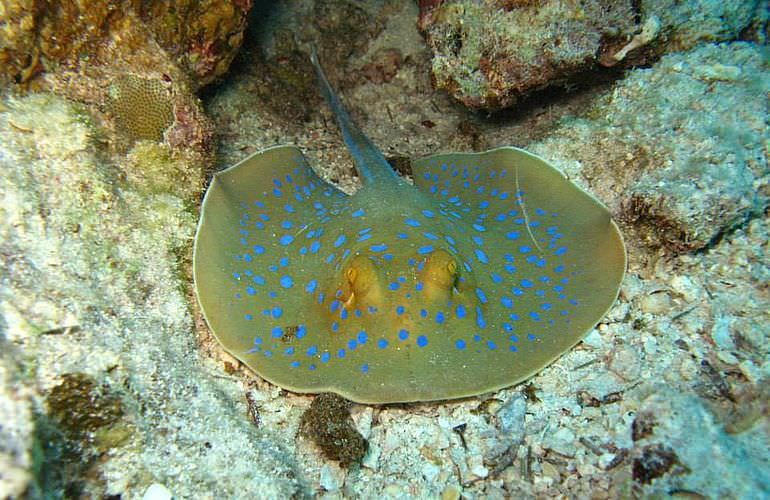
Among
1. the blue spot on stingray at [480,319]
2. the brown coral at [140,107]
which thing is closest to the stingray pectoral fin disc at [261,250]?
the brown coral at [140,107]

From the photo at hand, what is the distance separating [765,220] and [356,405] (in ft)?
12.4

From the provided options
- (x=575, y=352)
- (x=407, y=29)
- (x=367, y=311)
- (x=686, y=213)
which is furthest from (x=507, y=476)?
(x=407, y=29)

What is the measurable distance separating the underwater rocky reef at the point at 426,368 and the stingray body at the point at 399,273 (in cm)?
33

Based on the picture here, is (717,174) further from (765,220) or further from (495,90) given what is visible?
(495,90)

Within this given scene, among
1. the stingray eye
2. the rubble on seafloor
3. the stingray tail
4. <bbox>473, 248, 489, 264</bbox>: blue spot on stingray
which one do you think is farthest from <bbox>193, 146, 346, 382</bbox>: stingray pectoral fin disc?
the rubble on seafloor

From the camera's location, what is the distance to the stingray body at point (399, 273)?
3146 mm

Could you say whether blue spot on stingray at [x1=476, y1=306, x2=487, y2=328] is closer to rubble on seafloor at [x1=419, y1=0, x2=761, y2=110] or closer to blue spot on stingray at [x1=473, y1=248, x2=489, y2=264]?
blue spot on stingray at [x1=473, y1=248, x2=489, y2=264]

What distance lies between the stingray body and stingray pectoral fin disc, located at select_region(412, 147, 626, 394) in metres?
0.01

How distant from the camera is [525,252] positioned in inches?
164

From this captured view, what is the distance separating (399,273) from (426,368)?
0.70 m

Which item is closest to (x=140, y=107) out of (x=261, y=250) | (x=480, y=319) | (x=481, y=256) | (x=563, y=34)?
(x=261, y=250)

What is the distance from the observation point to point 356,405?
3568 millimetres

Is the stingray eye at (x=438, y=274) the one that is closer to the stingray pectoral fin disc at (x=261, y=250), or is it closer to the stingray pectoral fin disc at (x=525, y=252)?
the stingray pectoral fin disc at (x=525, y=252)

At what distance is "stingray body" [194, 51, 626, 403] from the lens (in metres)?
3.15
